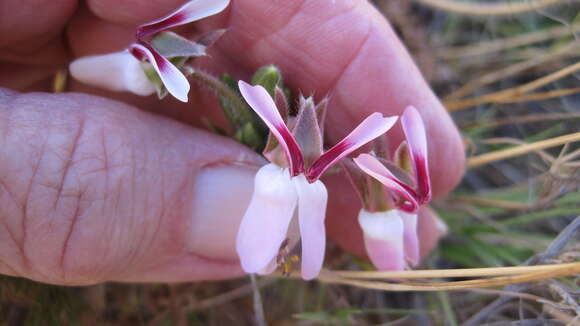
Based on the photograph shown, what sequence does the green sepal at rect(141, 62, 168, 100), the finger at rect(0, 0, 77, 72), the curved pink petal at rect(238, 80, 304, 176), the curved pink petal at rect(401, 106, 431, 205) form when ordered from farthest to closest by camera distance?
1. the finger at rect(0, 0, 77, 72)
2. the green sepal at rect(141, 62, 168, 100)
3. the curved pink petal at rect(401, 106, 431, 205)
4. the curved pink petal at rect(238, 80, 304, 176)

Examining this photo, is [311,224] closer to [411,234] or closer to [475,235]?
[411,234]

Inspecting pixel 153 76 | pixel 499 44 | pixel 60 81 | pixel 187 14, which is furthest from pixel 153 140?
pixel 499 44

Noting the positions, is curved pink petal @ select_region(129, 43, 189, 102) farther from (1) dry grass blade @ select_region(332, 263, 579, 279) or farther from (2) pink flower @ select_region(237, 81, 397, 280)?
(1) dry grass blade @ select_region(332, 263, 579, 279)

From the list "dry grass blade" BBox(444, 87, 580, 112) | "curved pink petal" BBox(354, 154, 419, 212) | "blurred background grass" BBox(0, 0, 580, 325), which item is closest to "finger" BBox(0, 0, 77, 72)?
"blurred background grass" BBox(0, 0, 580, 325)

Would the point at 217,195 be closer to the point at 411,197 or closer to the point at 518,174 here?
the point at 411,197

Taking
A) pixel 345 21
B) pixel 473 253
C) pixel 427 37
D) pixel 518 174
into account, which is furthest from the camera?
pixel 427 37

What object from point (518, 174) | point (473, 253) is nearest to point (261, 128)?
point (473, 253)
